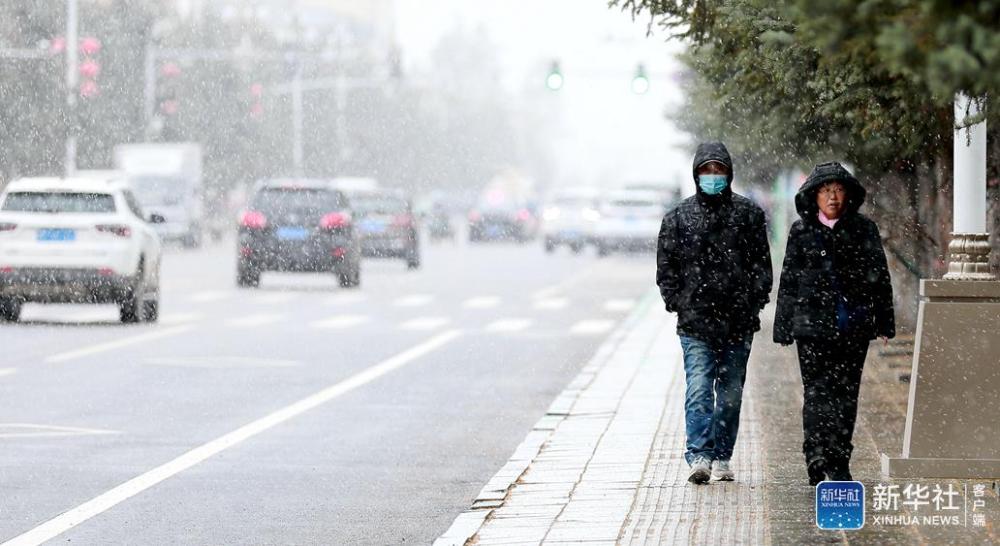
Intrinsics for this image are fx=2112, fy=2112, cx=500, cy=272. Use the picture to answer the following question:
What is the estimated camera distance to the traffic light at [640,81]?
5275 centimetres

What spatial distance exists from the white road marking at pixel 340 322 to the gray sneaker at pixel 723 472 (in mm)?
14322

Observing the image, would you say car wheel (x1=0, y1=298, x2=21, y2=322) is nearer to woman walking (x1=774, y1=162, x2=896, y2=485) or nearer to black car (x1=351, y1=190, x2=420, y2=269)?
woman walking (x1=774, y1=162, x2=896, y2=485)

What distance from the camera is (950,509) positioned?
27.6 feet

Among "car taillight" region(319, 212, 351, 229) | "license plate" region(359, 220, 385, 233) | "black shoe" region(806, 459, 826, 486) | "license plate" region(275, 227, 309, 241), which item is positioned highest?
"car taillight" region(319, 212, 351, 229)

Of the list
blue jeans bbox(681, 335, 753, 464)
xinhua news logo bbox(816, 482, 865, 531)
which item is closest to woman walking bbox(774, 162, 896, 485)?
blue jeans bbox(681, 335, 753, 464)

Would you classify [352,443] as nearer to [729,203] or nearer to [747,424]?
[747,424]

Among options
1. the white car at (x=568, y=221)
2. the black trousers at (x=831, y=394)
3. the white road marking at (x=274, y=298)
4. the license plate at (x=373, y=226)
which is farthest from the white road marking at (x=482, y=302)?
the white car at (x=568, y=221)

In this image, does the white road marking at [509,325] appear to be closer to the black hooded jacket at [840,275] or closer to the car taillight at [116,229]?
the car taillight at [116,229]

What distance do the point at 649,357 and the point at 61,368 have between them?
16.4 feet

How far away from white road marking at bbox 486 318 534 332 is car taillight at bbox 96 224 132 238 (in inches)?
167

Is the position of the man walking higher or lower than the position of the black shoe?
higher

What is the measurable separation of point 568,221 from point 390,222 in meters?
14.2

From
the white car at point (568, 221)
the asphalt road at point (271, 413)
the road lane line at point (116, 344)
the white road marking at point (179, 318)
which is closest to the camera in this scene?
the asphalt road at point (271, 413)

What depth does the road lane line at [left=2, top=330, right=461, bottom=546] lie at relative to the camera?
872cm
